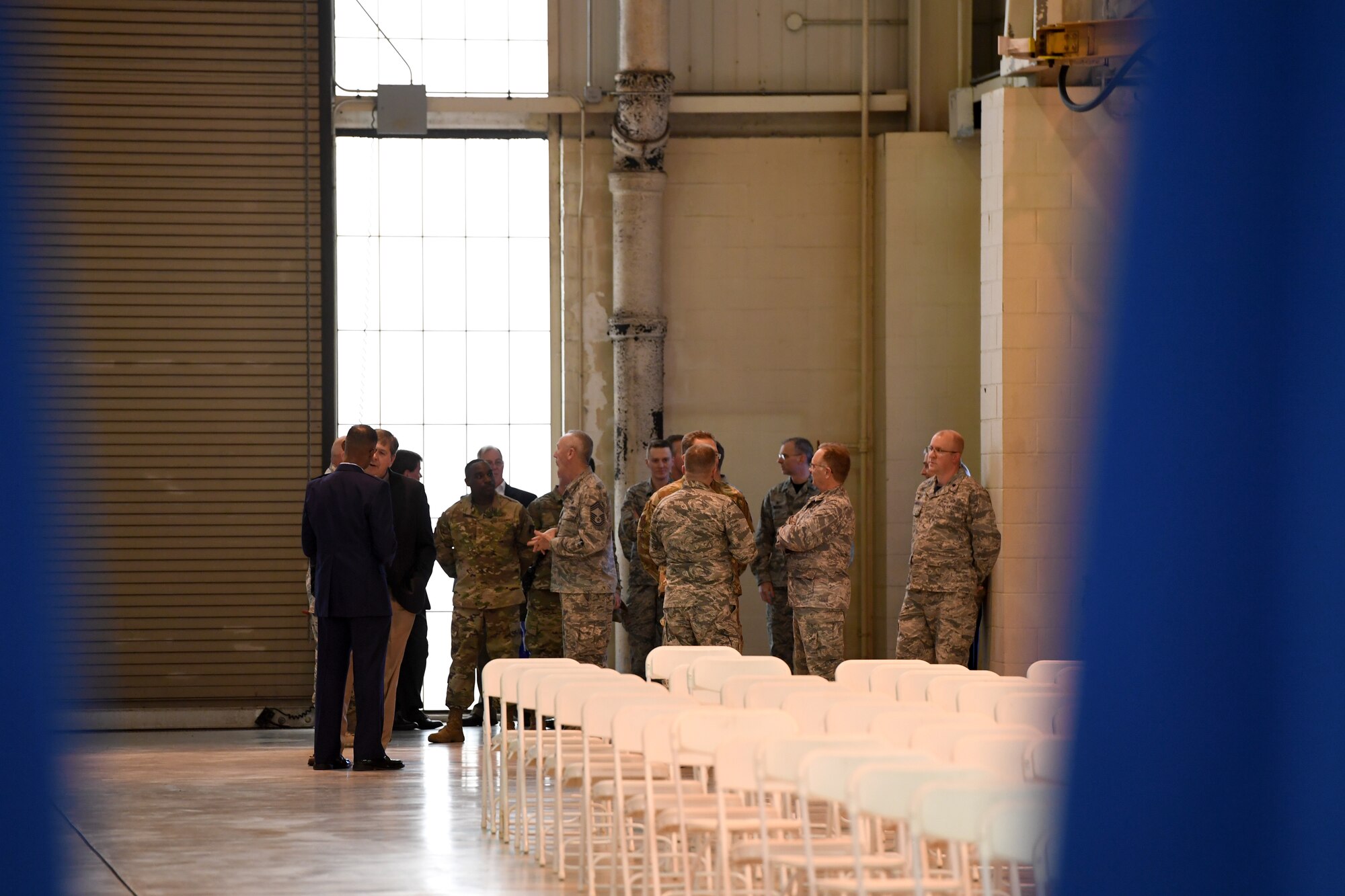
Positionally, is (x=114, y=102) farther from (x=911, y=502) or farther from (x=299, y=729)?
(x=911, y=502)

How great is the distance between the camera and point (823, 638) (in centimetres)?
833

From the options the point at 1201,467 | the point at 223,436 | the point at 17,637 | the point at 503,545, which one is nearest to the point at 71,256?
the point at 17,637

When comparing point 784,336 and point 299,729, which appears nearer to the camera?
point 299,729

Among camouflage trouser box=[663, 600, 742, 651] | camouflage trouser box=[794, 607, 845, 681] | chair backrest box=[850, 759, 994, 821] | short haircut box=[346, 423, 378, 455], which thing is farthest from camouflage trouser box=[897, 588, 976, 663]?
chair backrest box=[850, 759, 994, 821]

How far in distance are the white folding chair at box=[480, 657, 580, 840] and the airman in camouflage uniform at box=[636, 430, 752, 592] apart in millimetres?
1852

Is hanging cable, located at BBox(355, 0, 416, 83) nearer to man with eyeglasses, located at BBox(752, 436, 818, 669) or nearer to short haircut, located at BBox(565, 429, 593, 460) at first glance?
short haircut, located at BBox(565, 429, 593, 460)

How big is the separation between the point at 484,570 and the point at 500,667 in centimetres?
249

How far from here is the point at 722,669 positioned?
623cm

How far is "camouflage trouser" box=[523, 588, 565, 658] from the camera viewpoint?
966 cm

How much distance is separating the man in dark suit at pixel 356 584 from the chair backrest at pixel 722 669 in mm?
2320

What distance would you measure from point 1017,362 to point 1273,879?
27.4ft

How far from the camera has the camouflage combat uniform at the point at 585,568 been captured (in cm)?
873

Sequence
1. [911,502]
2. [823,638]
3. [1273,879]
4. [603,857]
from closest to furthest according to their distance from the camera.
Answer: [1273,879] < [603,857] < [823,638] < [911,502]

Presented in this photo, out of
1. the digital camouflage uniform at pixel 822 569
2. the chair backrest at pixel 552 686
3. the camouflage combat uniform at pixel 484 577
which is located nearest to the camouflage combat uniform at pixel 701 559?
the digital camouflage uniform at pixel 822 569
